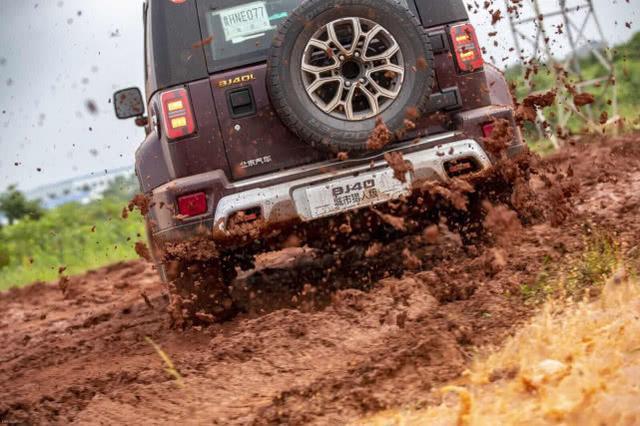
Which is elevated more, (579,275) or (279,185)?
(279,185)

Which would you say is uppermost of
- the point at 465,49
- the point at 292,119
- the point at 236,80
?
the point at 236,80

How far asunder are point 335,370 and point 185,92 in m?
1.81

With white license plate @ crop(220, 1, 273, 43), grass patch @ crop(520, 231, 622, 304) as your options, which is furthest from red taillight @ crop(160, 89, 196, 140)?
grass patch @ crop(520, 231, 622, 304)

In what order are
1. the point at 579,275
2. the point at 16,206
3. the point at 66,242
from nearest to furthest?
the point at 579,275, the point at 66,242, the point at 16,206

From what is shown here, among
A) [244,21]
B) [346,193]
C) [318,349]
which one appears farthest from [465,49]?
[318,349]

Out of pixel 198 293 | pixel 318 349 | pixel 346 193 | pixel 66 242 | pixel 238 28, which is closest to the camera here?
pixel 318 349

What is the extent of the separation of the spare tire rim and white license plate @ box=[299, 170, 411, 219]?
0.31m

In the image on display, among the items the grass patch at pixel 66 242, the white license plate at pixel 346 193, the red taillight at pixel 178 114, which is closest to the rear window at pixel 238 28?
the red taillight at pixel 178 114

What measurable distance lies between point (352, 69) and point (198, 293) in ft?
4.89

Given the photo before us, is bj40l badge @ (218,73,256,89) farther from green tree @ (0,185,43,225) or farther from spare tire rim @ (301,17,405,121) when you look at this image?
green tree @ (0,185,43,225)

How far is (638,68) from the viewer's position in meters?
28.2

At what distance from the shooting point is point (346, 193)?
4789 millimetres

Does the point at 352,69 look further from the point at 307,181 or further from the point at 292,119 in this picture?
the point at 307,181

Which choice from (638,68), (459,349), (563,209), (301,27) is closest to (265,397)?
(459,349)
